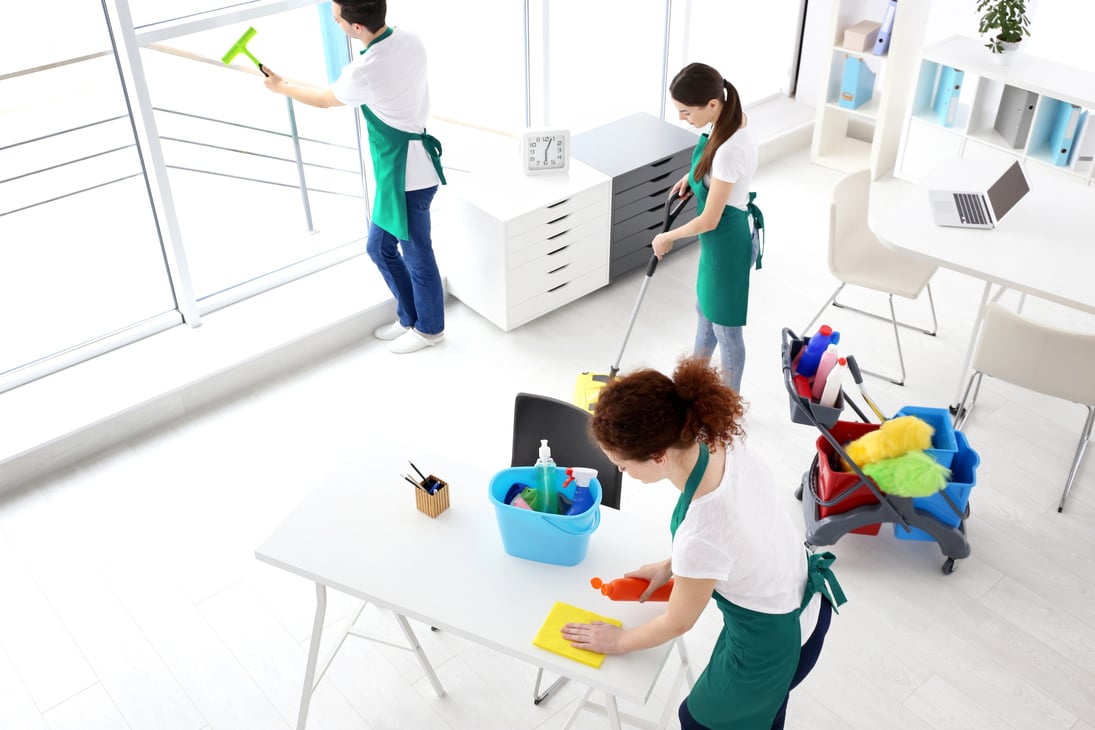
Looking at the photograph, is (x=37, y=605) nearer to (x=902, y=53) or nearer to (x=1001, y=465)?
(x=1001, y=465)

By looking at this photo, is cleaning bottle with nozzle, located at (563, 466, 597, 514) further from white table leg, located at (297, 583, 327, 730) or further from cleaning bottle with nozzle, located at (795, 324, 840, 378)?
cleaning bottle with nozzle, located at (795, 324, 840, 378)

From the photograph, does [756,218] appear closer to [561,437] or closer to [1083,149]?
[561,437]

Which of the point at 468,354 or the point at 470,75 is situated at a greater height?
the point at 470,75

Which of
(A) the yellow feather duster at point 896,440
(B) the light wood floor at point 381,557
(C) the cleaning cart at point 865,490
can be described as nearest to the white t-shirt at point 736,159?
(C) the cleaning cart at point 865,490

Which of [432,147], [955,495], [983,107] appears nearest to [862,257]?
[955,495]

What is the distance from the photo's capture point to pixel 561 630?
2.11m

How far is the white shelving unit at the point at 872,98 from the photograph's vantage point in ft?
17.2

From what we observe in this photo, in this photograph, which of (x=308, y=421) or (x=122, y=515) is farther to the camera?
(x=308, y=421)

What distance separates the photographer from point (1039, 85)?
469cm

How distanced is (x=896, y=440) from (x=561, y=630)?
1505mm

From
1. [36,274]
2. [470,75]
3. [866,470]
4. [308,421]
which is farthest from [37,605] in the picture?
[470,75]

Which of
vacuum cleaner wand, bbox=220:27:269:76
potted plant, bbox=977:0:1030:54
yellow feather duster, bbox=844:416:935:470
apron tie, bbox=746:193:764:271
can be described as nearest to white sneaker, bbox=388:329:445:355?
vacuum cleaner wand, bbox=220:27:269:76

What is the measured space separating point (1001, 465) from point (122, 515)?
10.7ft

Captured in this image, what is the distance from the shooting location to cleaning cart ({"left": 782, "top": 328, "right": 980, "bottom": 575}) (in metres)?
3.17
